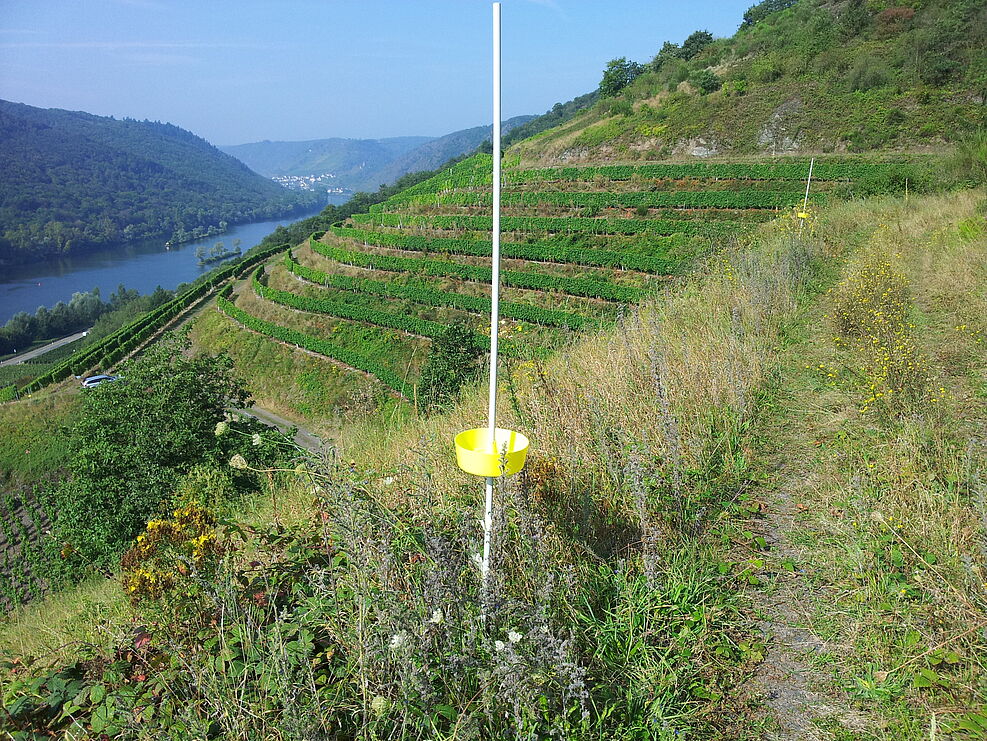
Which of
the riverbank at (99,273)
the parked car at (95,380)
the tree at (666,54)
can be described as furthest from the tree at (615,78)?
the riverbank at (99,273)

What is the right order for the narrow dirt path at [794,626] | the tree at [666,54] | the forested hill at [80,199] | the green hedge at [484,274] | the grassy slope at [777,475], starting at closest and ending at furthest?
the narrow dirt path at [794,626], the grassy slope at [777,475], the green hedge at [484,274], the tree at [666,54], the forested hill at [80,199]

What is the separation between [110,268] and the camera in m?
120

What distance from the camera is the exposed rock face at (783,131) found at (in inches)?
1276

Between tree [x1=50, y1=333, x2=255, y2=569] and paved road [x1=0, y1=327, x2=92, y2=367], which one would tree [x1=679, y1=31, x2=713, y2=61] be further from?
paved road [x1=0, y1=327, x2=92, y2=367]

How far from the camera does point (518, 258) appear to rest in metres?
30.2

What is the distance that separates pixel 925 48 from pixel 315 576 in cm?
4316

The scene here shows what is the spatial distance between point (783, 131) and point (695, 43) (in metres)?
31.8

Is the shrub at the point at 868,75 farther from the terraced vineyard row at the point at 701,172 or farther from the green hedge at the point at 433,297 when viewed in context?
the green hedge at the point at 433,297

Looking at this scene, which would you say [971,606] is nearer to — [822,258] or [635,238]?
[822,258]

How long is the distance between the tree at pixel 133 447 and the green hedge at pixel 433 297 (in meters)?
11.0

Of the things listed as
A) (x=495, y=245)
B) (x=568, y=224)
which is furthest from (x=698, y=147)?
(x=495, y=245)

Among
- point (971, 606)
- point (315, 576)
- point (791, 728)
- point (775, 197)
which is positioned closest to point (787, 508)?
point (971, 606)

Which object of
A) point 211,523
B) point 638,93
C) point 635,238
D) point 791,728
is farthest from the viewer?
point 638,93

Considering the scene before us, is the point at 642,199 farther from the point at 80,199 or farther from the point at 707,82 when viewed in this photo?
the point at 80,199
